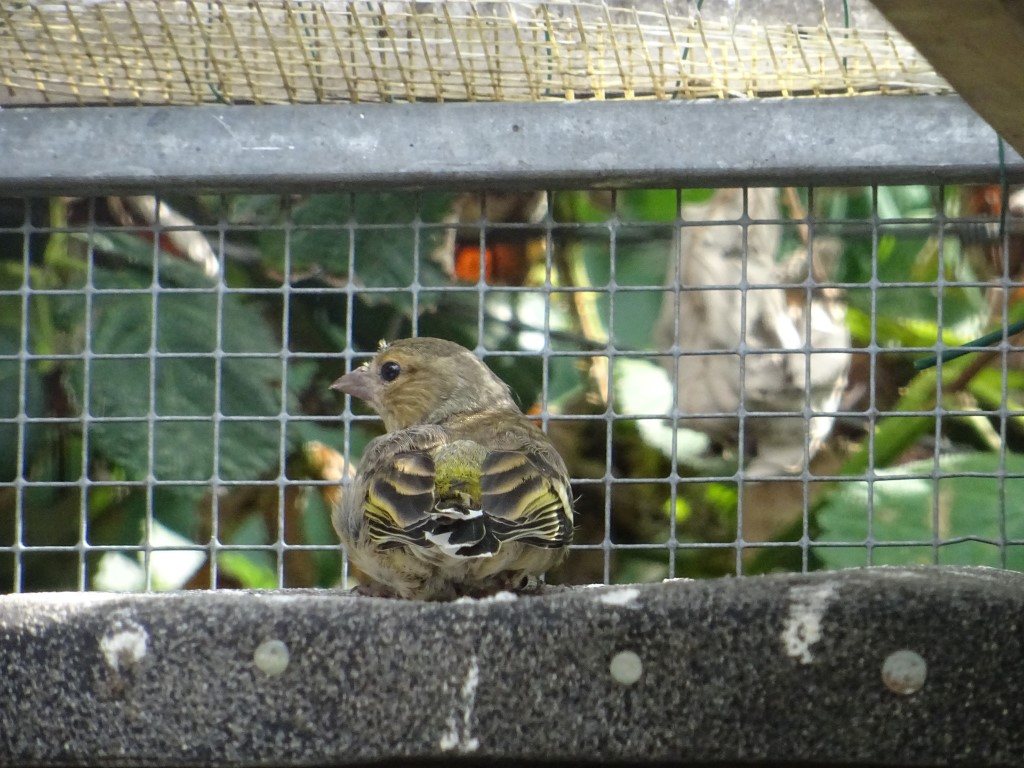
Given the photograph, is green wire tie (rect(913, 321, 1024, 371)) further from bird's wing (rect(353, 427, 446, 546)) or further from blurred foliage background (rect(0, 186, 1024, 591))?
bird's wing (rect(353, 427, 446, 546))

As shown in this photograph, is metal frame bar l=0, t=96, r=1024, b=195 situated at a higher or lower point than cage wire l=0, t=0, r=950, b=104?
lower

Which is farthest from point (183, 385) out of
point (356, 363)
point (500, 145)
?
point (500, 145)

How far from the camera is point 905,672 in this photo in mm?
2090

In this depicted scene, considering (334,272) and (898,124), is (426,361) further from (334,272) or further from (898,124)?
(898,124)

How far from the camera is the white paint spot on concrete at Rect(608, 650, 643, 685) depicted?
7.00 ft

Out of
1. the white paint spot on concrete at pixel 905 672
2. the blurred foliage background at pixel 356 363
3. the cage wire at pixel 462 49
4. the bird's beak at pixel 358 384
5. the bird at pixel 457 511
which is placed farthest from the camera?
the blurred foliage background at pixel 356 363

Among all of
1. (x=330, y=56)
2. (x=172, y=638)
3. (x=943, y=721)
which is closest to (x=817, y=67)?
(x=330, y=56)

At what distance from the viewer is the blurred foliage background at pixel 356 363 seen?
4105mm

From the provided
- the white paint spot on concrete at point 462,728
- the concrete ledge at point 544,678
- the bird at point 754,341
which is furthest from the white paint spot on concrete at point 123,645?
the bird at point 754,341

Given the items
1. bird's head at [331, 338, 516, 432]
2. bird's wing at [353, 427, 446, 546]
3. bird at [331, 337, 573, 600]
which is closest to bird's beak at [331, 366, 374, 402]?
bird's head at [331, 338, 516, 432]

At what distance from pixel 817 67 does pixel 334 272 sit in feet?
5.70

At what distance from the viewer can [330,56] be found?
130 inches

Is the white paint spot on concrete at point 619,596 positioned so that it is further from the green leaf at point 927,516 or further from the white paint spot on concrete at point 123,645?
the green leaf at point 927,516

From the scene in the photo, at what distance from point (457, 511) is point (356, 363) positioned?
72.4 inches
